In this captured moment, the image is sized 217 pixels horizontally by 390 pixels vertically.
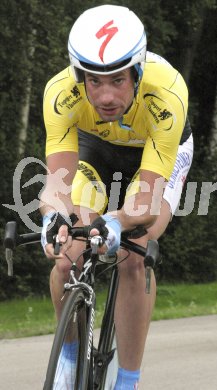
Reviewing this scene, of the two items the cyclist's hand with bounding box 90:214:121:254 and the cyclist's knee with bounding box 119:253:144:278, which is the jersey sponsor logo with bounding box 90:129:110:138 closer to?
the cyclist's knee with bounding box 119:253:144:278

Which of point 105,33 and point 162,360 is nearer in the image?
point 105,33

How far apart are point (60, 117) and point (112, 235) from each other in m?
0.80

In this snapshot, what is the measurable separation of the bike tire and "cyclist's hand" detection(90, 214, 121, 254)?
0.23 meters

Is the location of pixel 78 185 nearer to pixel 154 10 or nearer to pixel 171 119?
pixel 171 119

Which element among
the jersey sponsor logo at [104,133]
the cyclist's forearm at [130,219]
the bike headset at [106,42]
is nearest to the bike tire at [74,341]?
the cyclist's forearm at [130,219]

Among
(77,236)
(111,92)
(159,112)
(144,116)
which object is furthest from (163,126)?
(77,236)

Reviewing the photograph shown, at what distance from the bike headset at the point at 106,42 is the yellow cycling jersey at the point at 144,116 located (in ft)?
1.28

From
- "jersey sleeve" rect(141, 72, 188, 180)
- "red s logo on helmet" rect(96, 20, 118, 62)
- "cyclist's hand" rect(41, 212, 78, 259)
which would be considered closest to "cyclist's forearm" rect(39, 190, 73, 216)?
"cyclist's hand" rect(41, 212, 78, 259)

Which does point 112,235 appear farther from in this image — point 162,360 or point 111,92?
point 162,360

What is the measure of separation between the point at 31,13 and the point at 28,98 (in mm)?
1644

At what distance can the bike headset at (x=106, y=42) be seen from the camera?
4715 millimetres

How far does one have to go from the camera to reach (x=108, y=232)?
4.76 metres

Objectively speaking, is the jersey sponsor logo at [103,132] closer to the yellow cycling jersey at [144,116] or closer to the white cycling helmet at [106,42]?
the yellow cycling jersey at [144,116]

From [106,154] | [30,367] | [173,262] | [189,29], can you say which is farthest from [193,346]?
[189,29]
